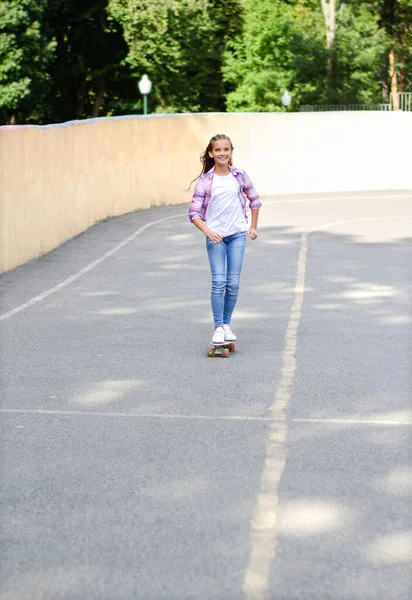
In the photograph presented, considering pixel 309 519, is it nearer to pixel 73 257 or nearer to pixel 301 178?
pixel 73 257

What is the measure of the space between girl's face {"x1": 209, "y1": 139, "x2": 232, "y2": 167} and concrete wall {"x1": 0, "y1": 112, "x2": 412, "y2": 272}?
589cm

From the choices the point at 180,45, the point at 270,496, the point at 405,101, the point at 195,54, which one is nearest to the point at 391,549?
the point at 270,496

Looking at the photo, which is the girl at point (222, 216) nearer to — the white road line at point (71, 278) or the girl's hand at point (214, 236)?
the girl's hand at point (214, 236)

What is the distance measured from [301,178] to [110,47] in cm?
3748

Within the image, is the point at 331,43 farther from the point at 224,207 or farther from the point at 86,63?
the point at 224,207

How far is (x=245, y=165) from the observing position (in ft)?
91.2

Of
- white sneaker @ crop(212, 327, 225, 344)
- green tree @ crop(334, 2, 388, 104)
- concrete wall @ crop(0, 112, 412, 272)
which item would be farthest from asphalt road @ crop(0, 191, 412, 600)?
green tree @ crop(334, 2, 388, 104)

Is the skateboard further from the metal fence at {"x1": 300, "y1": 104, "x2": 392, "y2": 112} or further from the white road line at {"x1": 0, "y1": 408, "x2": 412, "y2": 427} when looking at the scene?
the metal fence at {"x1": 300, "y1": 104, "x2": 392, "y2": 112}

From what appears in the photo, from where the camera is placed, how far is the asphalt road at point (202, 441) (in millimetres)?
4945

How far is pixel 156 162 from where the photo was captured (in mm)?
24531

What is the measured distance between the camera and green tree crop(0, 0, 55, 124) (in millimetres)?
53625

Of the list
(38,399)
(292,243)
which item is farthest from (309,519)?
(292,243)

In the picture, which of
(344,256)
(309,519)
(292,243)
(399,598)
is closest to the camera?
(399,598)

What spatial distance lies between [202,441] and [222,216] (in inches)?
123
